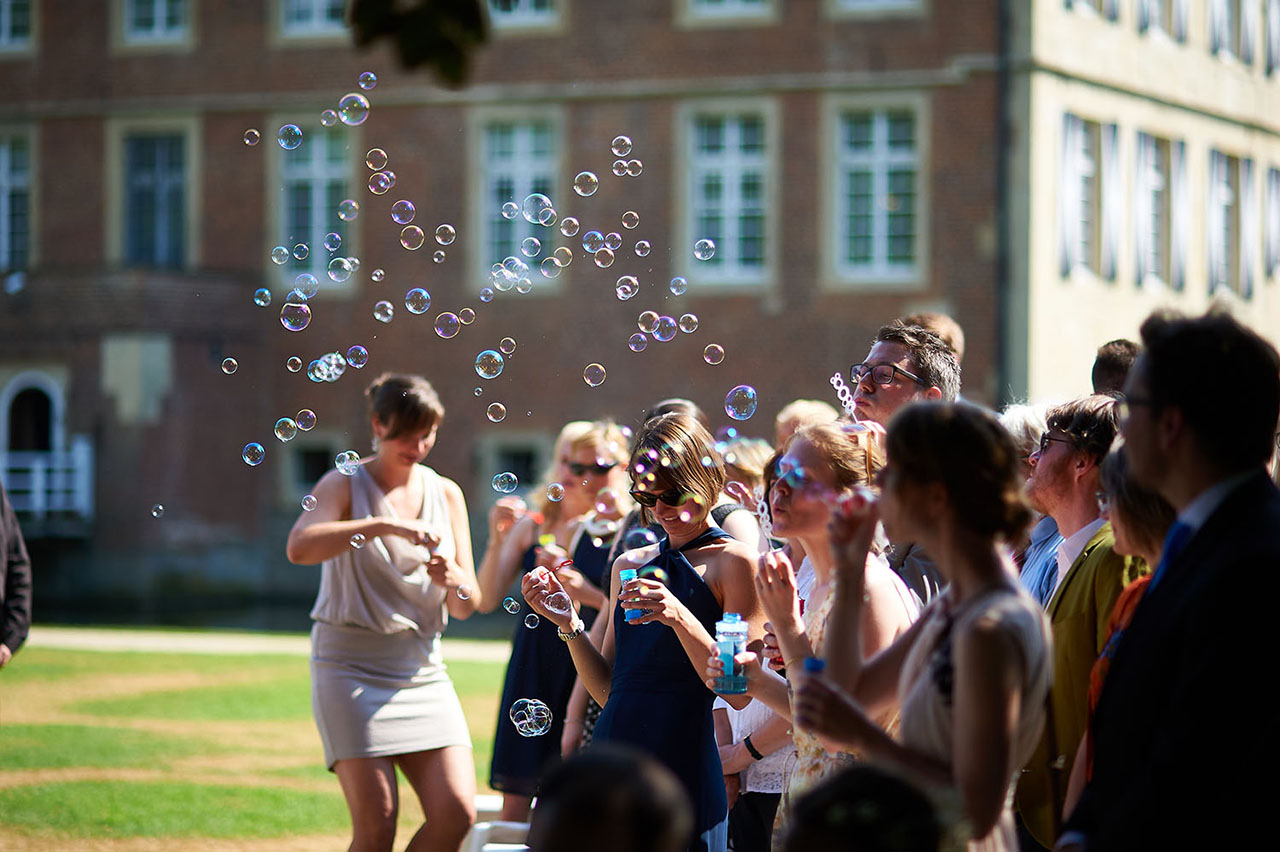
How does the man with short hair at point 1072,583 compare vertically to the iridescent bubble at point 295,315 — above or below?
below

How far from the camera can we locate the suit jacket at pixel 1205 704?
9.71 feet

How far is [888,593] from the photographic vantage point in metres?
4.28

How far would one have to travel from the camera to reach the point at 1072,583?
4.70 meters

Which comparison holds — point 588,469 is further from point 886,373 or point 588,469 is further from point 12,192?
point 12,192

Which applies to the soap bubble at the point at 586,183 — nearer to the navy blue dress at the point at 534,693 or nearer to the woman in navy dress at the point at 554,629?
the woman in navy dress at the point at 554,629

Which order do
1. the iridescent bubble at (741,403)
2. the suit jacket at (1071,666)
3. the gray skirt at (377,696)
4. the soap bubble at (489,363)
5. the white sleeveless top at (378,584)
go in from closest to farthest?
the suit jacket at (1071,666), the gray skirt at (377,696), the white sleeveless top at (378,584), the iridescent bubble at (741,403), the soap bubble at (489,363)

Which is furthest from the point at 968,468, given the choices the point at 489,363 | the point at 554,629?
the point at 489,363

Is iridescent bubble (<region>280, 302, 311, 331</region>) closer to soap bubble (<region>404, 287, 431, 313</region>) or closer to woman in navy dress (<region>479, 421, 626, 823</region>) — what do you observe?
soap bubble (<region>404, 287, 431, 313</region>)

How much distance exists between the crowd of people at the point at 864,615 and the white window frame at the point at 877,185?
18525 mm

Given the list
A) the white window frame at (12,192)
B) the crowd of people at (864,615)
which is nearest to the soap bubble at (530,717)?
the crowd of people at (864,615)

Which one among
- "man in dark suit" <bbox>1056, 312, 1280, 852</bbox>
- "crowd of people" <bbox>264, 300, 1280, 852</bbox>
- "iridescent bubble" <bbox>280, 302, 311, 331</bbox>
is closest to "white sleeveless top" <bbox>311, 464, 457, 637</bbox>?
"crowd of people" <bbox>264, 300, 1280, 852</bbox>

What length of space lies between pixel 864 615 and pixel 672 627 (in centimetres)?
68

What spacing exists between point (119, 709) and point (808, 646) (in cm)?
1112

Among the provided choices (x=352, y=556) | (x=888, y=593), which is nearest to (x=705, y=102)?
(x=352, y=556)
